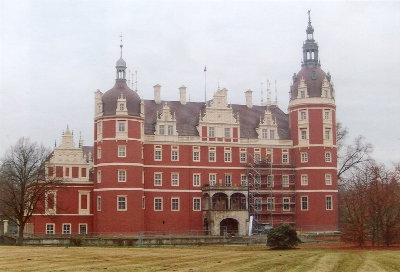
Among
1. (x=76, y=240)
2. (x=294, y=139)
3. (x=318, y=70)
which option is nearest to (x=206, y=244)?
(x=76, y=240)

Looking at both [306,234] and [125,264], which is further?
[306,234]

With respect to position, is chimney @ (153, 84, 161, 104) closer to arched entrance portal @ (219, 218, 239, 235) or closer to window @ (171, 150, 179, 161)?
window @ (171, 150, 179, 161)

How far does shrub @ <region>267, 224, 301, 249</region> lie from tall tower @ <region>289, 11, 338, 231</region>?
83.4 ft

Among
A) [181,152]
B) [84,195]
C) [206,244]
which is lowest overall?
[206,244]

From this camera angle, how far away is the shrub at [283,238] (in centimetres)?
4484

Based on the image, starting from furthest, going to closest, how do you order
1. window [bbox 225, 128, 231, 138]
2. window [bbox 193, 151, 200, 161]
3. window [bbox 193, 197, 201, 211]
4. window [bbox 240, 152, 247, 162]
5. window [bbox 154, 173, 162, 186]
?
window [bbox 240, 152, 247, 162] < window [bbox 225, 128, 231, 138] < window [bbox 193, 151, 200, 161] < window [bbox 193, 197, 201, 211] < window [bbox 154, 173, 162, 186]

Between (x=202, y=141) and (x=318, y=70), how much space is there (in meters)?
14.9

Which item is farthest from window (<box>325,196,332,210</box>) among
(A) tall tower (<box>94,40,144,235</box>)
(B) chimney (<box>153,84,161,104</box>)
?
(B) chimney (<box>153,84,161,104</box>)

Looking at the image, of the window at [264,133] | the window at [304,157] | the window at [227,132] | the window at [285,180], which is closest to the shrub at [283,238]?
the window at [227,132]

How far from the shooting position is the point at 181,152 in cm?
7000

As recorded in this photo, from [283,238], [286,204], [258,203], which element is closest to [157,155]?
[258,203]

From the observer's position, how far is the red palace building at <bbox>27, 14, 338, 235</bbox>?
66.3 meters

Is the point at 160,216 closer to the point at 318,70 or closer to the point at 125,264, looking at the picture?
the point at 318,70

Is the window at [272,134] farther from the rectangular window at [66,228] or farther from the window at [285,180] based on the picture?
the rectangular window at [66,228]
